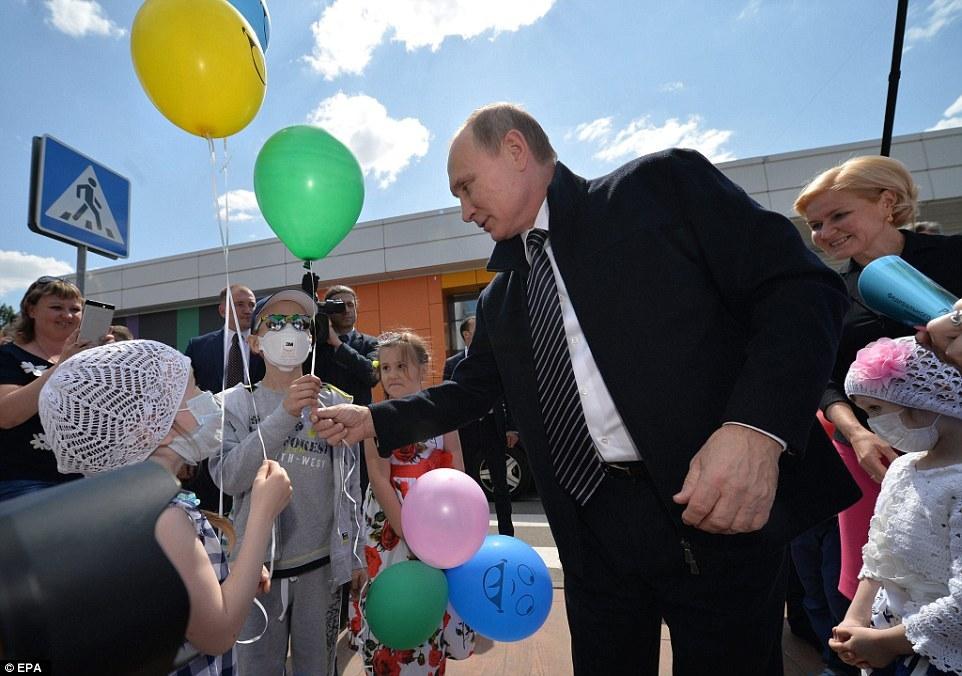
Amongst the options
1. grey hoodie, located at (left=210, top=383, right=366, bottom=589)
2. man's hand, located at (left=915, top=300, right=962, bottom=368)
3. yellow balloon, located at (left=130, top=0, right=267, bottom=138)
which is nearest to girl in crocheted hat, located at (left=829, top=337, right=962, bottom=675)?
Answer: man's hand, located at (left=915, top=300, right=962, bottom=368)

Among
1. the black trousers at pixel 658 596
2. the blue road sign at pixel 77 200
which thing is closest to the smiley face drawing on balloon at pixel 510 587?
the black trousers at pixel 658 596

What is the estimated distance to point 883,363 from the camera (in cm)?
157

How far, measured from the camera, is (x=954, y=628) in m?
1.24

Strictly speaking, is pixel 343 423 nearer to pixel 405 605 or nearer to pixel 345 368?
pixel 405 605

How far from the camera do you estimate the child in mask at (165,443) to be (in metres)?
1.13

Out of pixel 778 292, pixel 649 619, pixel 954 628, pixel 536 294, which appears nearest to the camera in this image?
pixel 778 292

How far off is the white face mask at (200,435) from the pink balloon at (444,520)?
0.92m

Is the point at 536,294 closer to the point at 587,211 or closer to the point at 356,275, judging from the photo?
the point at 587,211

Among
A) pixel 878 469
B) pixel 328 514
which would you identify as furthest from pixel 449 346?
pixel 878 469

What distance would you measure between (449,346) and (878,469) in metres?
8.84

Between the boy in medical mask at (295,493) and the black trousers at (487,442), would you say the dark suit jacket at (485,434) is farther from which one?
the boy in medical mask at (295,493)

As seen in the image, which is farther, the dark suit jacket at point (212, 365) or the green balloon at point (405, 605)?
the dark suit jacket at point (212, 365)

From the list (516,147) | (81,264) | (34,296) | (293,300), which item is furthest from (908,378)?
(34,296)

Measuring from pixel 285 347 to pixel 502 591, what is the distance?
4.58ft
